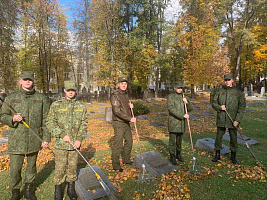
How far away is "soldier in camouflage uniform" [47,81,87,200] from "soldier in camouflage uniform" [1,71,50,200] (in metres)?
0.38

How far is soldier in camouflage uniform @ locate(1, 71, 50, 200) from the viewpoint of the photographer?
3.52m

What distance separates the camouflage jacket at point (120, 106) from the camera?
4867 mm

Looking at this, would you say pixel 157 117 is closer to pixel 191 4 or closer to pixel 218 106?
pixel 218 106

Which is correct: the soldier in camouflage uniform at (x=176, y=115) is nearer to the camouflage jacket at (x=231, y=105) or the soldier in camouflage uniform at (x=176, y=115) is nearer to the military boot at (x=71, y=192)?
the camouflage jacket at (x=231, y=105)

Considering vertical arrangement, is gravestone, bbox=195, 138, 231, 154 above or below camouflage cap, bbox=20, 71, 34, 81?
below

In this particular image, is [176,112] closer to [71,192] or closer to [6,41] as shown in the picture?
[71,192]

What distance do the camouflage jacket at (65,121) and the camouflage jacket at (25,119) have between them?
12.9 inches

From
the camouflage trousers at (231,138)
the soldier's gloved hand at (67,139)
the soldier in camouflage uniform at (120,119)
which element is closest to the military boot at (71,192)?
the soldier's gloved hand at (67,139)

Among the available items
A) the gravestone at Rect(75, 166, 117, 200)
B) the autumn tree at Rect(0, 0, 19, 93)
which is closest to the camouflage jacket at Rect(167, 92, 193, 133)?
the gravestone at Rect(75, 166, 117, 200)

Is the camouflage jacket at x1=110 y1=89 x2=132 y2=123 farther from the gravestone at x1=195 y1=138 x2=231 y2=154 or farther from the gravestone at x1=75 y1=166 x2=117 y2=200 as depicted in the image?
the gravestone at x1=195 y1=138 x2=231 y2=154

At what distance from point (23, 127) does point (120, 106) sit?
236 centimetres

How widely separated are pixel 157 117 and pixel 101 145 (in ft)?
20.6

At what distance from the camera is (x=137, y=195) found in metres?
3.91

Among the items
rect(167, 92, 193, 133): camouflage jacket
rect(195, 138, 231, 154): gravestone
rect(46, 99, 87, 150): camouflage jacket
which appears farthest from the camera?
rect(195, 138, 231, 154): gravestone
